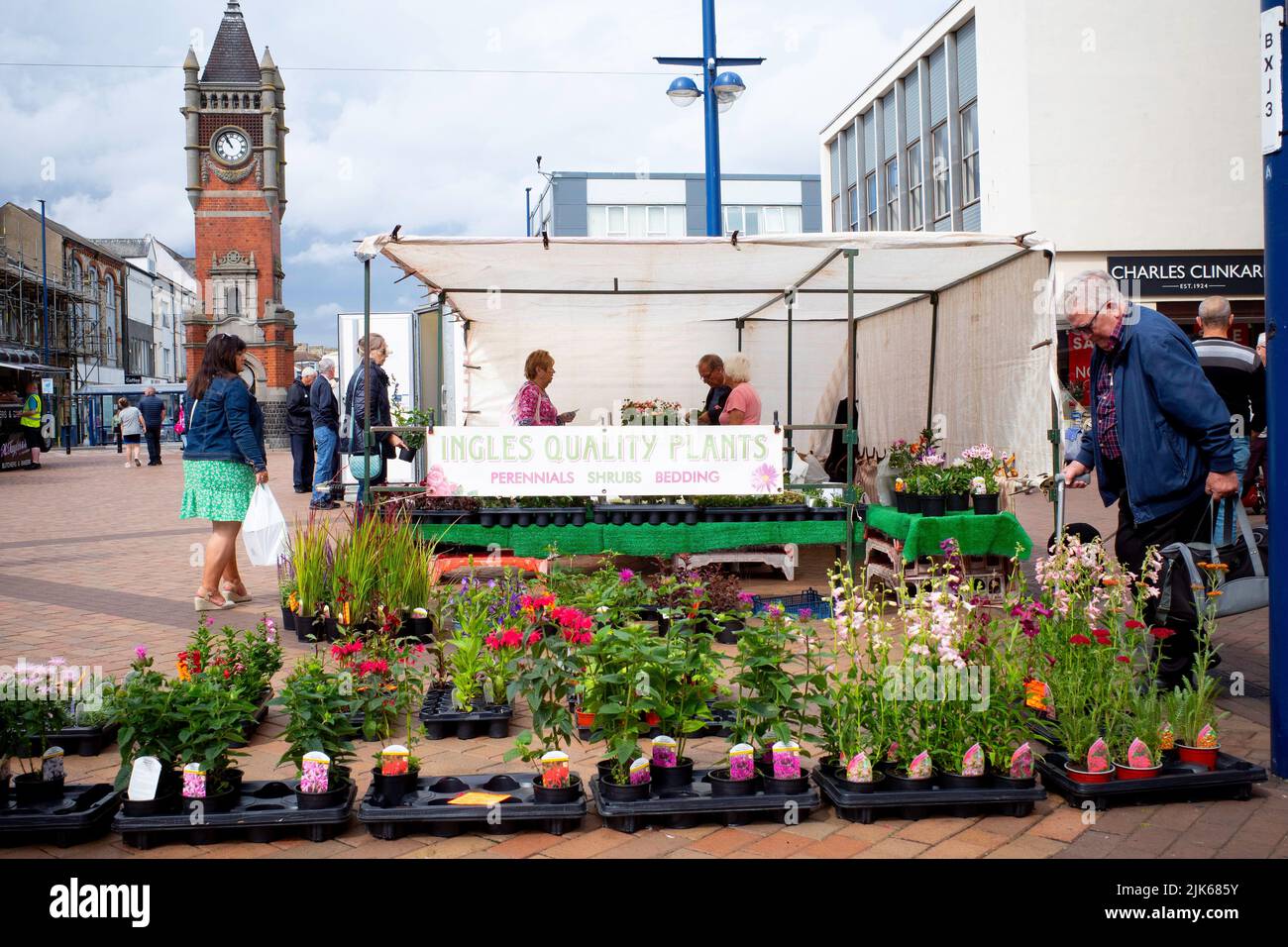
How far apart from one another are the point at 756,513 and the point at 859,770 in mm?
4268

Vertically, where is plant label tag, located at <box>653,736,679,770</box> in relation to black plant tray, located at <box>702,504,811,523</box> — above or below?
below

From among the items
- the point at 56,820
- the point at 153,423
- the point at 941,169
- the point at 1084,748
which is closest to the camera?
the point at 56,820

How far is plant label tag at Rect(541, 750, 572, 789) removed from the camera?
3576 millimetres

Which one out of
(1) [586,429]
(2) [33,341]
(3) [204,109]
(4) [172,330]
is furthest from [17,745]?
(4) [172,330]

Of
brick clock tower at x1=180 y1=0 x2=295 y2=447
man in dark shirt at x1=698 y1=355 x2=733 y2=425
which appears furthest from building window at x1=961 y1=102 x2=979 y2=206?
brick clock tower at x1=180 y1=0 x2=295 y2=447

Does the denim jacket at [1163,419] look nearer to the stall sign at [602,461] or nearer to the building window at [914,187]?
the stall sign at [602,461]

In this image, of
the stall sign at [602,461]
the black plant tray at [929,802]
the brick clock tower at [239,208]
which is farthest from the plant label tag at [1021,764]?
the brick clock tower at [239,208]

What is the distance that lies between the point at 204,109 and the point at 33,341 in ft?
59.1

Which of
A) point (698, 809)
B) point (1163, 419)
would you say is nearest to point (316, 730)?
point (698, 809)

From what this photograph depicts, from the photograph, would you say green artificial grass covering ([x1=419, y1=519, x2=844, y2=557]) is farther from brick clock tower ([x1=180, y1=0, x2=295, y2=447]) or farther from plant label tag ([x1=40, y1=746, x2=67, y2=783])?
brick clock tower ([x1=180, y1=0, x2=295, y2=447])

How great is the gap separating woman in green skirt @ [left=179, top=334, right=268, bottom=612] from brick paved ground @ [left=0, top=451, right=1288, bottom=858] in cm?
58

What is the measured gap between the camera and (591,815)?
3705mm

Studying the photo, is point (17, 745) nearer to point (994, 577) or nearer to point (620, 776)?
point (620, 776)

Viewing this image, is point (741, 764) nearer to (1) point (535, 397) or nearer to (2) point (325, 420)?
(1) point (535, 397)
